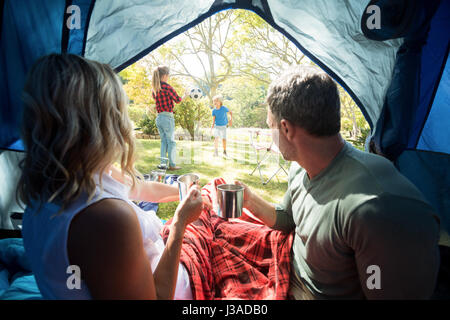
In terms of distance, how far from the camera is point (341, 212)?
1.15m

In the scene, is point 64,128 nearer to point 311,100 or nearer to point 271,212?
point 311,100

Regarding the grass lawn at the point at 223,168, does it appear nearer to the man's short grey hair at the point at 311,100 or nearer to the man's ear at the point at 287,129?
the man's ear at the point at 287,129

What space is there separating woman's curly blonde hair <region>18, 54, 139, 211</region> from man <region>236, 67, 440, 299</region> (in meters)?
0.96

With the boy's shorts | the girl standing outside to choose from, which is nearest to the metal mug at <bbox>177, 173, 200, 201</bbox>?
the girl standing outside

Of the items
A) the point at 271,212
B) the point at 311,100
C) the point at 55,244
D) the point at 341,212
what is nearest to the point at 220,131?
the point at 271,212

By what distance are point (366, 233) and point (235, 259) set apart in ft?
3.13

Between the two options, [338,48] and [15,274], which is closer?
[15,274]

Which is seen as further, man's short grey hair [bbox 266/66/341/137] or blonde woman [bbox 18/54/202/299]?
man's short grey hair [bbox 266/66/341/137]

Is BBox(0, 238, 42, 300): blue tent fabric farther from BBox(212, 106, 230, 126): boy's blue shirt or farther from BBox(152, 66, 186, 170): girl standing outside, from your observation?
BBox(212, 106, 230, 126): boy's blue shirt

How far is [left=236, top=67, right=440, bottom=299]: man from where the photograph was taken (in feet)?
3.24

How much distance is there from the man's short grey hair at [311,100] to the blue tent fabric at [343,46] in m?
0.58

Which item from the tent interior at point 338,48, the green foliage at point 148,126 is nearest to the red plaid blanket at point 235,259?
the tent interior at point 338,48
